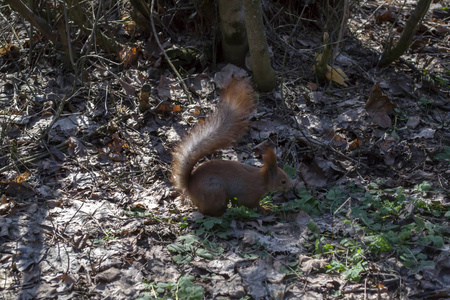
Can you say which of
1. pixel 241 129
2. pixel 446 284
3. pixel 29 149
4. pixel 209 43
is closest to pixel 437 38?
pixel 209 43

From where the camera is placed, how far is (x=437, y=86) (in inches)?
219

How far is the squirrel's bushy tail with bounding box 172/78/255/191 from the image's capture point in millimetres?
3807

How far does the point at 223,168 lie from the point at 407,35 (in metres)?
2.91

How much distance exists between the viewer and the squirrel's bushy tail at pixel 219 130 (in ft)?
12.5

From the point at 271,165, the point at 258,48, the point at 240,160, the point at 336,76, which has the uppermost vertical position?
the point at 258,48

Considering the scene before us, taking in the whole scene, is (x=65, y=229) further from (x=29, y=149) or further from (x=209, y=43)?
(x=209, y=43)

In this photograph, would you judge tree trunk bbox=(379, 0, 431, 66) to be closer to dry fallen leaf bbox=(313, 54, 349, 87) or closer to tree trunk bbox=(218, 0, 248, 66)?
dry fallen leaf bbox=(313, 54, 349, 87)

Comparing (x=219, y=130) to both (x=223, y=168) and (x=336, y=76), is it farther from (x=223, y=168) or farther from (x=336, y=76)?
(x=336, y=76)

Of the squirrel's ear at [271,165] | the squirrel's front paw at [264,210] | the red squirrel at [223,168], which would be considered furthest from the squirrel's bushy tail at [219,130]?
the squirrel's front paw at [264,210]

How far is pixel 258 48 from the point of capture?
5129 mm

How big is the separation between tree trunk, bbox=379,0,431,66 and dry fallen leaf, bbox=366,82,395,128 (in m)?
0.80

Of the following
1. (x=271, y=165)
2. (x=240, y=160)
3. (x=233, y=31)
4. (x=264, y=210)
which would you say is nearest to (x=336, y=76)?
(x=233, y=31)

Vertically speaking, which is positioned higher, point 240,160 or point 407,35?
point 407,35

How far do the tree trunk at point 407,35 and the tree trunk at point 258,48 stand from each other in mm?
1486
